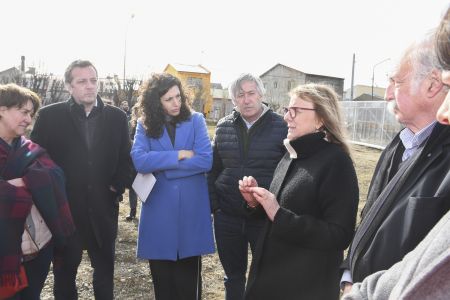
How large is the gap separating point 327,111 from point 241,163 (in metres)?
0.92

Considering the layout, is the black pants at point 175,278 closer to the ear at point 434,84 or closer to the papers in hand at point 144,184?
the papers in hand at point 144,184

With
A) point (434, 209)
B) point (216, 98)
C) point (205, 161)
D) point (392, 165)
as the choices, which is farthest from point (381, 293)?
point (216, 98)

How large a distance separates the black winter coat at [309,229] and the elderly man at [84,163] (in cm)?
148

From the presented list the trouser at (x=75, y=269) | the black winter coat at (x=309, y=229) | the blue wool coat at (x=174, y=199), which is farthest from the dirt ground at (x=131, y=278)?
the black winter coat at (x=309, y=229)

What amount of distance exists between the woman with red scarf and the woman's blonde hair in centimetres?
180

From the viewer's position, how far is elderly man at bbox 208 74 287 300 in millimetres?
3094

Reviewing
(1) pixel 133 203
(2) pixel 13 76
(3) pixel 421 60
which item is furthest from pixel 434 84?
(2) pixel 13 76

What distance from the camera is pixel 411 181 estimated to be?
155cm

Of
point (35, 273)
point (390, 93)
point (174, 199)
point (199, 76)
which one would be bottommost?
point (35, 273)

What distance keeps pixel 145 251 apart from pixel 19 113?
138 cm

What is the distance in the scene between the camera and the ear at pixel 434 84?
65.2 inches

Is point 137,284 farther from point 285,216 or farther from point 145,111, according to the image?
point 285,216

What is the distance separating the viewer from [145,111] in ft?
10.4

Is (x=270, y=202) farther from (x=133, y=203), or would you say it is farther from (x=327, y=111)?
(x=133, y=203)
